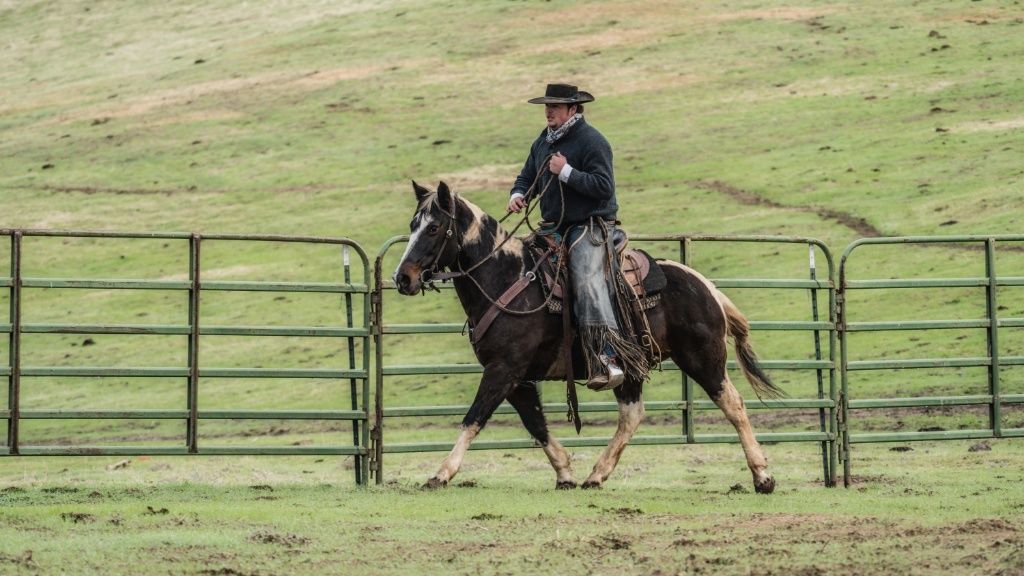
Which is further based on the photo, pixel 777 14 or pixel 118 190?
pixel 777 14

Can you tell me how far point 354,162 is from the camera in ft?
129

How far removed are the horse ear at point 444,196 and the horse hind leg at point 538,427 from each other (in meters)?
1.48

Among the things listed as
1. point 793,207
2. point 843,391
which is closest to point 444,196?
point 843,391

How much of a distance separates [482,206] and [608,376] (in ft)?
74.8

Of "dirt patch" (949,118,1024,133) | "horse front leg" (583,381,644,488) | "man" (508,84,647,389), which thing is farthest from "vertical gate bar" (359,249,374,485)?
"dirt patch" (949,118,1024,133)

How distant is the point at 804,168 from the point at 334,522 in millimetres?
27146

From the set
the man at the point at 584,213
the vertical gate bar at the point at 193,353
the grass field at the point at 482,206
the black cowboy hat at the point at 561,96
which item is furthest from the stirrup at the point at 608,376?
the vertical gate bar at the point at 193,353

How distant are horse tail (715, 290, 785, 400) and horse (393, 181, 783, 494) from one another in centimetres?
2

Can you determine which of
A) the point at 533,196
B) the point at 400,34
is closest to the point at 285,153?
the point at 400,34

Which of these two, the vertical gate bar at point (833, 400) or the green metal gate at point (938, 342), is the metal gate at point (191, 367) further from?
the green metal gate at point (938, 342)

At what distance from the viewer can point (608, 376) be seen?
34.8ft

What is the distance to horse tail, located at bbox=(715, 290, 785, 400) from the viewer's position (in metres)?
11.7

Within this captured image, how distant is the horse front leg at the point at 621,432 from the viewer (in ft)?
36.8

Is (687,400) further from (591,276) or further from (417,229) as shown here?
(417,229)
